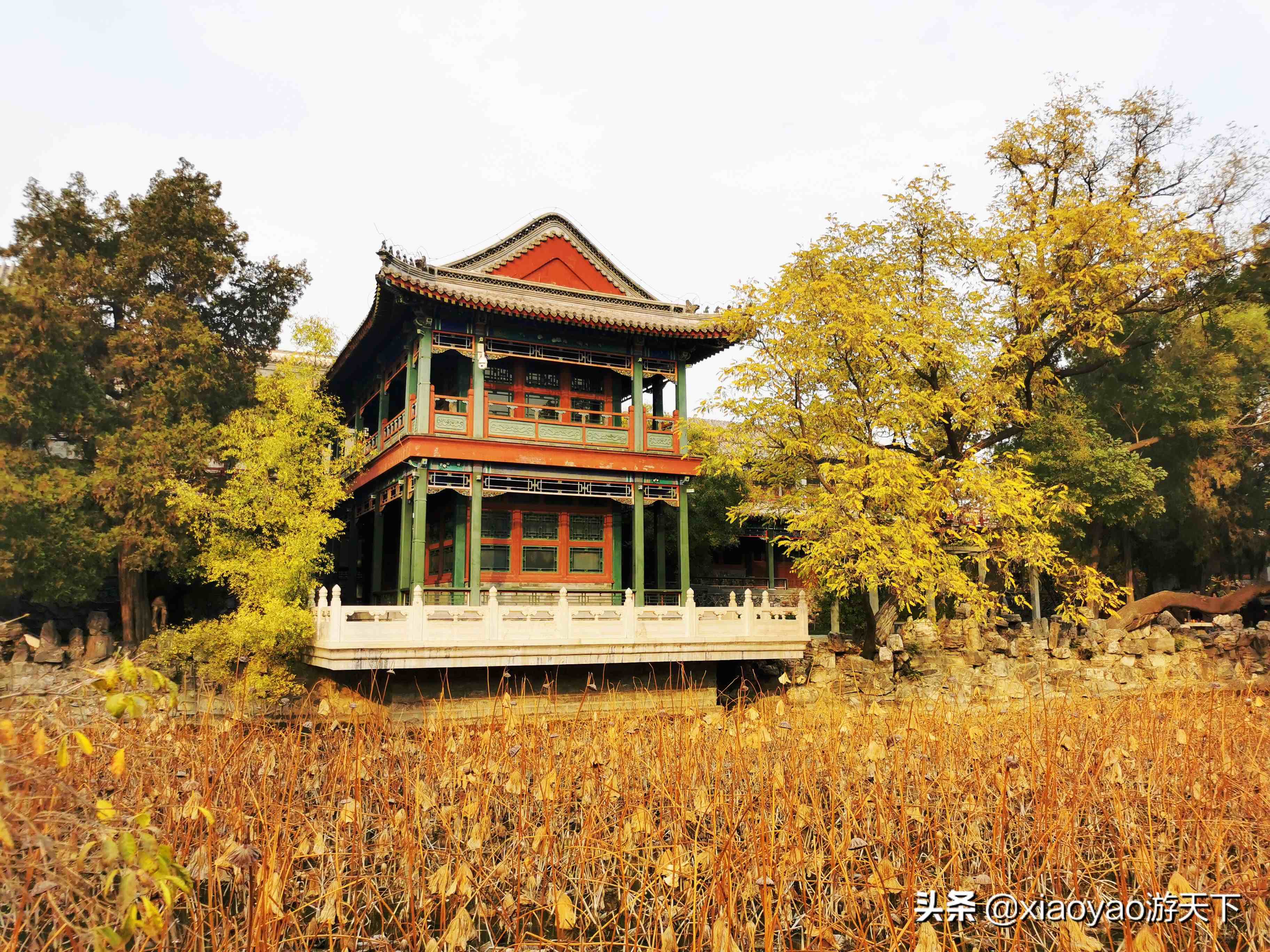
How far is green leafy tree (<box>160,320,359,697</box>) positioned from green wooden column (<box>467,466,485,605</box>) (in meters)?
2.10

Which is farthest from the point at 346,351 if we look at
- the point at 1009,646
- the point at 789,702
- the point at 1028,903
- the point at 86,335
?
the point at 1028,903

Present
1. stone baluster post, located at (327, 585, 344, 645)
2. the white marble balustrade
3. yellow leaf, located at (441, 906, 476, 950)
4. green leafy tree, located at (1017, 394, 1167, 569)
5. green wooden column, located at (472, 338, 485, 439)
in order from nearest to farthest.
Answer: yellow leaf, located at (441, 906, 476, 950), stone baluster post, located at (327, 585, 344, 645), the white marble balustrade, green wooden column, located at (472, 338, 485, 439), green leafy tree, located at (1017, 394, 1167, 569)

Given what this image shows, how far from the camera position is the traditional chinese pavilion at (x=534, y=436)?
47.0 ft

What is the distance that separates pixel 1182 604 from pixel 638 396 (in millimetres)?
13355

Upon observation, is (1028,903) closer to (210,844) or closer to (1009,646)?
(210,844)

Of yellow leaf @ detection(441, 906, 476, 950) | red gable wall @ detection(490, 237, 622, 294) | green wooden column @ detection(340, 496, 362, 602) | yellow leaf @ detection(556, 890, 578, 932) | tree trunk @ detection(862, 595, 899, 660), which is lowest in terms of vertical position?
yellow leaf @ detection(441, 906, 476, 950)

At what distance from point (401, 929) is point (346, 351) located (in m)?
15.1

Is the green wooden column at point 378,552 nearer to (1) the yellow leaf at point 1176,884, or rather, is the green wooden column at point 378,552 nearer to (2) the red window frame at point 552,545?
(2) the red window frame at point 552,545

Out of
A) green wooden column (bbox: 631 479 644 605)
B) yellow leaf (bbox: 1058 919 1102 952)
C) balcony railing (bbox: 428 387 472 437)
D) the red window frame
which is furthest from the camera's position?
the red window frame

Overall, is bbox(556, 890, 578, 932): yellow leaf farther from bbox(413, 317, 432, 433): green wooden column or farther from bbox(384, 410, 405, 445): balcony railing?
bbox(384, 410, 405, 445): balcony railing

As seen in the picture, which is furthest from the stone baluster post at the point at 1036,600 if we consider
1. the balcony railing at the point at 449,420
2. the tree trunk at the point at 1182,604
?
the balcony railing at the point at 449,420

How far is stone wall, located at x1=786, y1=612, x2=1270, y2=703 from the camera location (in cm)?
1454

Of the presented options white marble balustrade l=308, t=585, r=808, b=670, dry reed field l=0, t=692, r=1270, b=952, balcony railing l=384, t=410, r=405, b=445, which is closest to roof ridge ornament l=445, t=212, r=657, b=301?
balcony railing l=384, t=410, r=405, b=445

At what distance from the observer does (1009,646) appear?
16.8 meters
